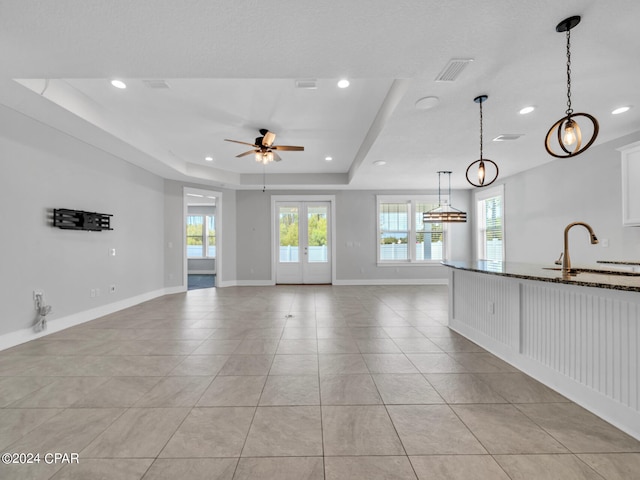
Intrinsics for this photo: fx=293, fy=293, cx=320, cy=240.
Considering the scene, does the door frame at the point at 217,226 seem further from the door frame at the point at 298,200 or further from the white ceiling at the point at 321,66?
the white ceiling at the point at 321,66

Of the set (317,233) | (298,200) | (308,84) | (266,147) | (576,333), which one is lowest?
(576,333)

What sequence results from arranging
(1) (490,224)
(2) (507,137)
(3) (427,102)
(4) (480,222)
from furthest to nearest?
(4) (480,222)
(1) (490,224)
(2) (507,137)
(3) (427,102)

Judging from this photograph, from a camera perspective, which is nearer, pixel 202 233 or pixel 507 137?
pixel 507 137

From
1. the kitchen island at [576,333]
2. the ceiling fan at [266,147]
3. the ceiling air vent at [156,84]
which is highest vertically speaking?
the ceiling air vent at [156,84]

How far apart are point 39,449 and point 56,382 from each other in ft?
3.38

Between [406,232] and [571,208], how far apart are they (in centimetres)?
385

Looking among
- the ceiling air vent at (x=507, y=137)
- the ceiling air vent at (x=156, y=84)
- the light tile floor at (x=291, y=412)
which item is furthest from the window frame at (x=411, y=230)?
the ceiling air vent at (x=156, y=84)

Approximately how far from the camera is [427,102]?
10.3 ft

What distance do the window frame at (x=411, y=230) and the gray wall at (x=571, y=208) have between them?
5.70ft

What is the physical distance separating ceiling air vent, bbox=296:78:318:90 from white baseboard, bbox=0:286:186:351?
14.2 feet

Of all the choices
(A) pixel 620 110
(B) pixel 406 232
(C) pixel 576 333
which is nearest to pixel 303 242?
(B) pixel 406 232

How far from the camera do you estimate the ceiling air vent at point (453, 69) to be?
244cm

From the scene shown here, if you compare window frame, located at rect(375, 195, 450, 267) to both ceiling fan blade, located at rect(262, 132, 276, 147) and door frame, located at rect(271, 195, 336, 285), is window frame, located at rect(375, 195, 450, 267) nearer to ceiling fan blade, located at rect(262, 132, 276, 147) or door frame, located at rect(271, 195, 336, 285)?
door frame, located at rect(271, 195, 336, 285)

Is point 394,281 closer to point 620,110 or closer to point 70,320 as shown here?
point 620,110
